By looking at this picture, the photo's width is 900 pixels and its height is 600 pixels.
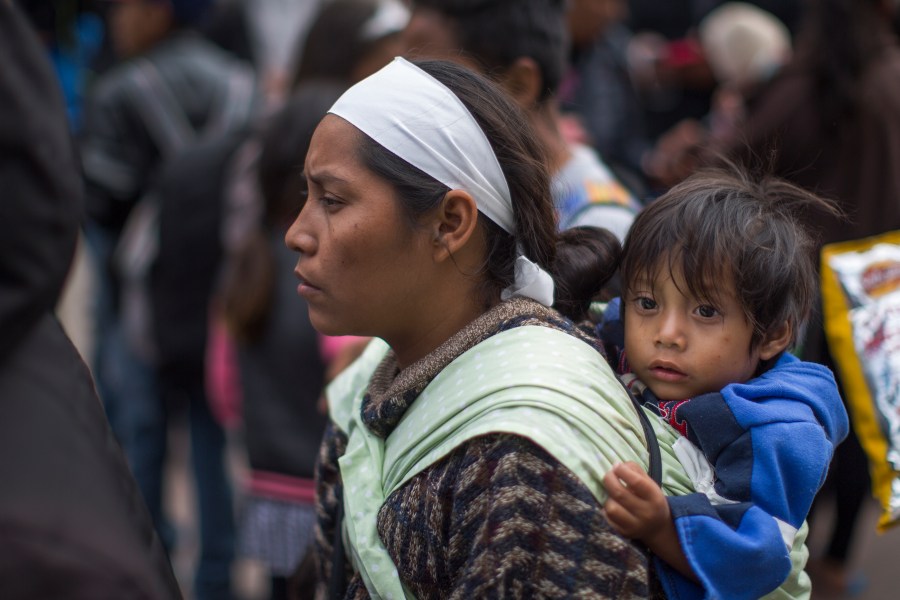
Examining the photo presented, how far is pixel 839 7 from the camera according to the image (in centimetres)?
331

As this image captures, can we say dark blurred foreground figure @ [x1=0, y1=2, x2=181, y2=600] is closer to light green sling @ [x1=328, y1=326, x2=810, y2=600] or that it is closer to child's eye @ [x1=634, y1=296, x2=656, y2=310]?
light green sling @ [x1=328, y1=326, x2=810, y2=600]

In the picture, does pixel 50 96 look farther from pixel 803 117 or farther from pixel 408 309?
pixel 803 117

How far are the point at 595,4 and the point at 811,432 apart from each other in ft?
11.8

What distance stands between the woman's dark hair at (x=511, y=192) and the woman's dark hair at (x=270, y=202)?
130 cm

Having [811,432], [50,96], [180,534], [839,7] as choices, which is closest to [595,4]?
[839,7]

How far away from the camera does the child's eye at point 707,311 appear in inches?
62.5

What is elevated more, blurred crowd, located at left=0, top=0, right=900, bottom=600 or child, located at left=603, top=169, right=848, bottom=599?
child, located at left=603, top=169, right=848, bottom=599

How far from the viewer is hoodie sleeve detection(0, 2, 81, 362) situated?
1041mm

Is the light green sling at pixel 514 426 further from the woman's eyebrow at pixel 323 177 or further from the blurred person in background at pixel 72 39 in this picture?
the blurred person in background at pixel 72 39

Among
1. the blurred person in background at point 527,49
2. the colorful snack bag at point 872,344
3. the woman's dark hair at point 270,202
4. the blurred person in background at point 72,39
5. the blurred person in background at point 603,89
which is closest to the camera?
the colorful snack bag at point 872,344

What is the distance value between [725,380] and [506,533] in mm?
459

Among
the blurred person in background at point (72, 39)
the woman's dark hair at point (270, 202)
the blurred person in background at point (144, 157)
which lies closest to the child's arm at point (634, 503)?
the woman's dark hair at point (270, 202)

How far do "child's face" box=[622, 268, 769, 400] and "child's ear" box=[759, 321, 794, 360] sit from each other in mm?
13

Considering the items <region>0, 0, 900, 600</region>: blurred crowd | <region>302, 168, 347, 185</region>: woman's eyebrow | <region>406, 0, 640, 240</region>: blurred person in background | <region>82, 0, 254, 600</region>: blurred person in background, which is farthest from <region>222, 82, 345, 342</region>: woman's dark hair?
<region>302, 168, 347, 185</region>: woman's eyebrow
